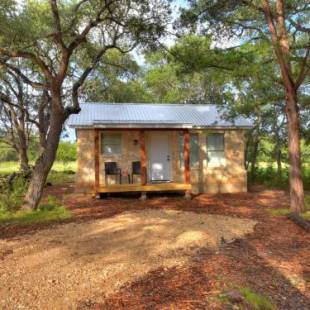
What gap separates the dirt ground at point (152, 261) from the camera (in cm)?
435

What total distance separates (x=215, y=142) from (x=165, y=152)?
2200 millimetres

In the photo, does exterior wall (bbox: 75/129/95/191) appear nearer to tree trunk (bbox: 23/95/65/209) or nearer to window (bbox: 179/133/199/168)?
window (bbox: 179/133/199/168)

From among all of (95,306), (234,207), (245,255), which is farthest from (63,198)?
(95,306)

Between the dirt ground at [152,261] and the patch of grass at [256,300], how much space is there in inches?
6.9

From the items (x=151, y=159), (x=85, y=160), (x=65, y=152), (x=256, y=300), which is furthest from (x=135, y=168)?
(x=65, y=152)

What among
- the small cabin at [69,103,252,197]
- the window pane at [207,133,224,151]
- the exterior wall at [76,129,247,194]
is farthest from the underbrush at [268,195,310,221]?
the window pane at [207,133,224,151]

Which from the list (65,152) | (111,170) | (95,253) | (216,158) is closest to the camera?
(95,253)

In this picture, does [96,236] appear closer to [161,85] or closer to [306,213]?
[306,213]

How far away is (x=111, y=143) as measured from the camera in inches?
587

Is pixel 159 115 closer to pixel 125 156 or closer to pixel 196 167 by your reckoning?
pixel 125 156

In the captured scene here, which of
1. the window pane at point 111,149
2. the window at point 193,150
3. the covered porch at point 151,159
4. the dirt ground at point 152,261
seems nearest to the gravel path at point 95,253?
the dirt ground at point 152,261

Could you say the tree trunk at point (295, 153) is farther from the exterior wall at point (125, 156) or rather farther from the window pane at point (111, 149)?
the window pane at point (111, 149)

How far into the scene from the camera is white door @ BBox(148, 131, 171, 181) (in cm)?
1536

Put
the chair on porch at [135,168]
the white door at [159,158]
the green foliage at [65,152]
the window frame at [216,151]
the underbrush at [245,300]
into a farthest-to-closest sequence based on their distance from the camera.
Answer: the green foliage at [65,152], the window frame at [216,151], the white door at [159,158], the chair on porch at [135,168], the underbrush at [245,300]
